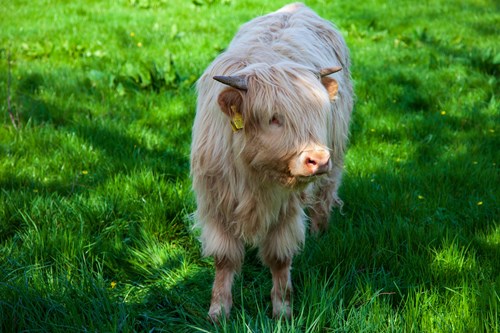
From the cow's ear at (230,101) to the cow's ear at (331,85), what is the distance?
50cm

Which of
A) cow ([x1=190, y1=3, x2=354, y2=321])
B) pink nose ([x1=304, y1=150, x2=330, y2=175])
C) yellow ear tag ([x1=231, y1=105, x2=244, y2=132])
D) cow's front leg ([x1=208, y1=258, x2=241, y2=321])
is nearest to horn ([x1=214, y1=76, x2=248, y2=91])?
cow ([x1=190, y1=3, x2=354, y2=321])

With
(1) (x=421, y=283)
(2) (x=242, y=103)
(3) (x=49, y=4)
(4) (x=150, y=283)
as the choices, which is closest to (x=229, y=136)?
(2) (x=242, y=103)

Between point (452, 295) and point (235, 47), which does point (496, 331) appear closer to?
point (452, 295)

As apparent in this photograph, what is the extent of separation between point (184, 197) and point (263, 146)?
1.37 metres

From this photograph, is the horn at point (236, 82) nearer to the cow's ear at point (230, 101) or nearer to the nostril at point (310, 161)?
the cow's ear at point (230, 101)

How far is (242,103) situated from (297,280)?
1181mm

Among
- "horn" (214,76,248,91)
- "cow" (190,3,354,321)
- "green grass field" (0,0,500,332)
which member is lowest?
"green grass field" (0,0,500,332)

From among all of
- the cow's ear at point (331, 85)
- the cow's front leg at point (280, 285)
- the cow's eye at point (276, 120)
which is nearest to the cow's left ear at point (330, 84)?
the cow's ear at point (331, 85)

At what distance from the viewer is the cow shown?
8.07ft

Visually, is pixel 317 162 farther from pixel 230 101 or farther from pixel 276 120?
pixel 230 101

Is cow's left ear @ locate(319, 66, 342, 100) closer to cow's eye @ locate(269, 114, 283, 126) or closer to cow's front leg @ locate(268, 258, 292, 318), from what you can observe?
cow's eye @ locate(269, 114, 283, 126)

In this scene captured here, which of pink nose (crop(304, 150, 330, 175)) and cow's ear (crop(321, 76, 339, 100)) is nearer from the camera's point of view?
pink nose (crop(304, 150, 330, 175))

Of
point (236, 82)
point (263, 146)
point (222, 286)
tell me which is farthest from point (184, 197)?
point (236, 82)

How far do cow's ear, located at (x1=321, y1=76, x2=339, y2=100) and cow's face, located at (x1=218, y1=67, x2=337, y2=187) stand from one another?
Answer: 7.0 inches
